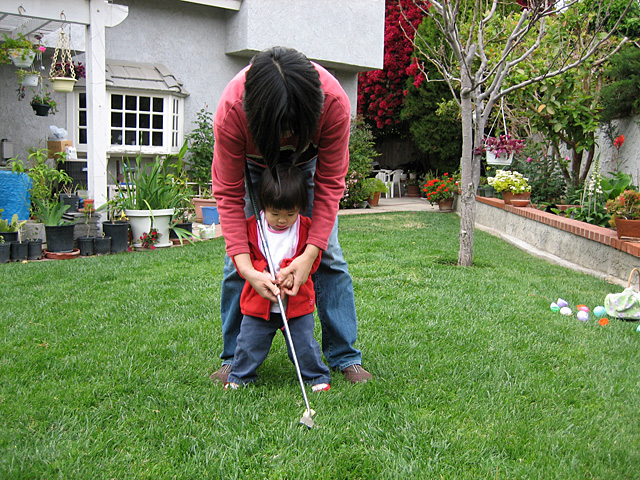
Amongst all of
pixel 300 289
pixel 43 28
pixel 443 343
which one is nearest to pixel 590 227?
pixel 443 343

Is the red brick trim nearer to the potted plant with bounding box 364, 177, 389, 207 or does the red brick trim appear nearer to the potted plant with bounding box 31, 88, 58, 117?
the potted plant with bounding box 364, 177, 389, 207

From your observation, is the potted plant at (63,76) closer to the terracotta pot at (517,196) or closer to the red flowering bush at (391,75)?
the terracotta pot at (517,196)

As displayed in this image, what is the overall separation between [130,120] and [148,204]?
2380 mm

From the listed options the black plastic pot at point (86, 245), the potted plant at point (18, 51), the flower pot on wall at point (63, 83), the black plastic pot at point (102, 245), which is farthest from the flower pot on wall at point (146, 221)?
the potted plant at point (18, 51)

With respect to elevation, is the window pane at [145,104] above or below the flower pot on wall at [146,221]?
above

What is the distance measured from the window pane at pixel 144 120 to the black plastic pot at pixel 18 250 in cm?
315

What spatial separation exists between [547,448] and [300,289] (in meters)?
Answer: 1.04

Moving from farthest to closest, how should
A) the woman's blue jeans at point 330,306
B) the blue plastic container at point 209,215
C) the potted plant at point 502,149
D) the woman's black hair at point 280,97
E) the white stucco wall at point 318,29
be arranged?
the white stucco wall at point 318,29 < the potted plant at point 502,149 < the blue plastic container at point 209,215 < the woman's blue jeans at point 330,306 < the woman's black hair at point 280,97

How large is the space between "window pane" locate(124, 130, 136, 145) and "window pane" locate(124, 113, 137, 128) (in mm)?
86

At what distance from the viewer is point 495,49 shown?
26.8 feet

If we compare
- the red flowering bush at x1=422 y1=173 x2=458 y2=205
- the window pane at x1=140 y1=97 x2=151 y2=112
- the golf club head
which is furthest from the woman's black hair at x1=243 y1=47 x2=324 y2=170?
the red flowering bush at x1=422 y1=173 x2=458 y2=205

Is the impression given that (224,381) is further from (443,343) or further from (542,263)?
(542,263)

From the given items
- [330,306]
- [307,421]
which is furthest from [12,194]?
[307,421]

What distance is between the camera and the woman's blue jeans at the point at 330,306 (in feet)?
7.89
